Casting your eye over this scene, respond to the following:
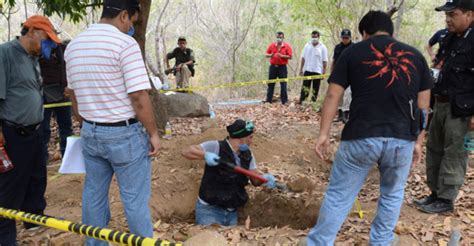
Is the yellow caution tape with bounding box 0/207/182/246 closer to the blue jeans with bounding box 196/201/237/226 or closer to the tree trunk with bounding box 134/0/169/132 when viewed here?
the blue jeans with bounding box 196/201/237/226

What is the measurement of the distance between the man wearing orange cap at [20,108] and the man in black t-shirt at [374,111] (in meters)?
2.38

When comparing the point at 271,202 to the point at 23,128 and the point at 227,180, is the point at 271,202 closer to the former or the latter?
the point at 227,180

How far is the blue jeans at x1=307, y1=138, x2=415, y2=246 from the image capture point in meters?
2.70

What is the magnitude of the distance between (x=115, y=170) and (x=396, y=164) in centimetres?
197

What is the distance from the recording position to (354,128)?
8.96 ft

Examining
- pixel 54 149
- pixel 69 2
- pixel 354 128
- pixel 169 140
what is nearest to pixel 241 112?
pixel 169 140

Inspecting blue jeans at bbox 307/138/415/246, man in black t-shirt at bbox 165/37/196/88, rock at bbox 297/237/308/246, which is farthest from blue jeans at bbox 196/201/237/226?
man in black t-shirt at bbox 165/37/196/88

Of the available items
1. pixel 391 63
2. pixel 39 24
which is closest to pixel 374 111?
pixel 391 63

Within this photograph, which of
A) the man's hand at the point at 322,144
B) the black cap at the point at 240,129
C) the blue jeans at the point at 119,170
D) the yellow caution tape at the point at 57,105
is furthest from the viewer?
the yellow caution tape at the point at 57,105

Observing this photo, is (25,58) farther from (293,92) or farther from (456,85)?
(293,92)

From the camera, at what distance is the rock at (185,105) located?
885 cm

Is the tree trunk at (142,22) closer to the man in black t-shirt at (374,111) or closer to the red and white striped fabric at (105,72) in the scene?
the red and white striped fabric at (105,72)

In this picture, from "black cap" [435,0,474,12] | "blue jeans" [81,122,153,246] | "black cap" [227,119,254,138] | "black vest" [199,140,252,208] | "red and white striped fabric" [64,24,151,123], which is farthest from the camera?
"black vest" [199,140,252,208]

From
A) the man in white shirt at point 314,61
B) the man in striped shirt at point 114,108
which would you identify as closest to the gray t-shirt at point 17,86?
the man in striped shirt at point 114,108
